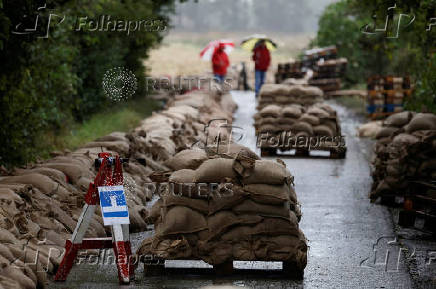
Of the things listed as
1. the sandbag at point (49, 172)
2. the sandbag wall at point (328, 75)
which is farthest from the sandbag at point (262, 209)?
the sandbag wall at point (328, 75)

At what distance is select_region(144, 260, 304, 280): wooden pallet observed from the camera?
26.5 ft

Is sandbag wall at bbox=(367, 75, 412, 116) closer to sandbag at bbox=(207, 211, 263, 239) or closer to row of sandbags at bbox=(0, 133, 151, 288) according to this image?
row of sandbags at bbox=(0, 133, 151, 288)

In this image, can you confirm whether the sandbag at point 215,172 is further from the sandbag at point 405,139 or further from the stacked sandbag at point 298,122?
the stacked sandbag at point 298,122

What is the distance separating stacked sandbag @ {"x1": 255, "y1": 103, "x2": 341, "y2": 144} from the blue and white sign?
8.84 metres

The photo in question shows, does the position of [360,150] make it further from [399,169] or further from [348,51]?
[348,51]

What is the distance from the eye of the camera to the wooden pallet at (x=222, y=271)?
26.5 feet

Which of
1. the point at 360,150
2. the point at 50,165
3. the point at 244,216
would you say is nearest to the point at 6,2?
the point at 50,165

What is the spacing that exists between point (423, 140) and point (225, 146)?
3.26 meters

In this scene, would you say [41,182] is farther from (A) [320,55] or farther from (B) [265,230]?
(A) [320,55]

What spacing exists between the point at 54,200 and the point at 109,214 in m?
1.98

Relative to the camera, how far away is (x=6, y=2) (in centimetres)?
1197

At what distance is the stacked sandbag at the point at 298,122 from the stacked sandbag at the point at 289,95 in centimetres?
165

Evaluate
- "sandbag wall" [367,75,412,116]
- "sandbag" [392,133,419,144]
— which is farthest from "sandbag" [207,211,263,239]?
"sandbag wall" [367,75,412,116]

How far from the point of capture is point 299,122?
16.5 meters
